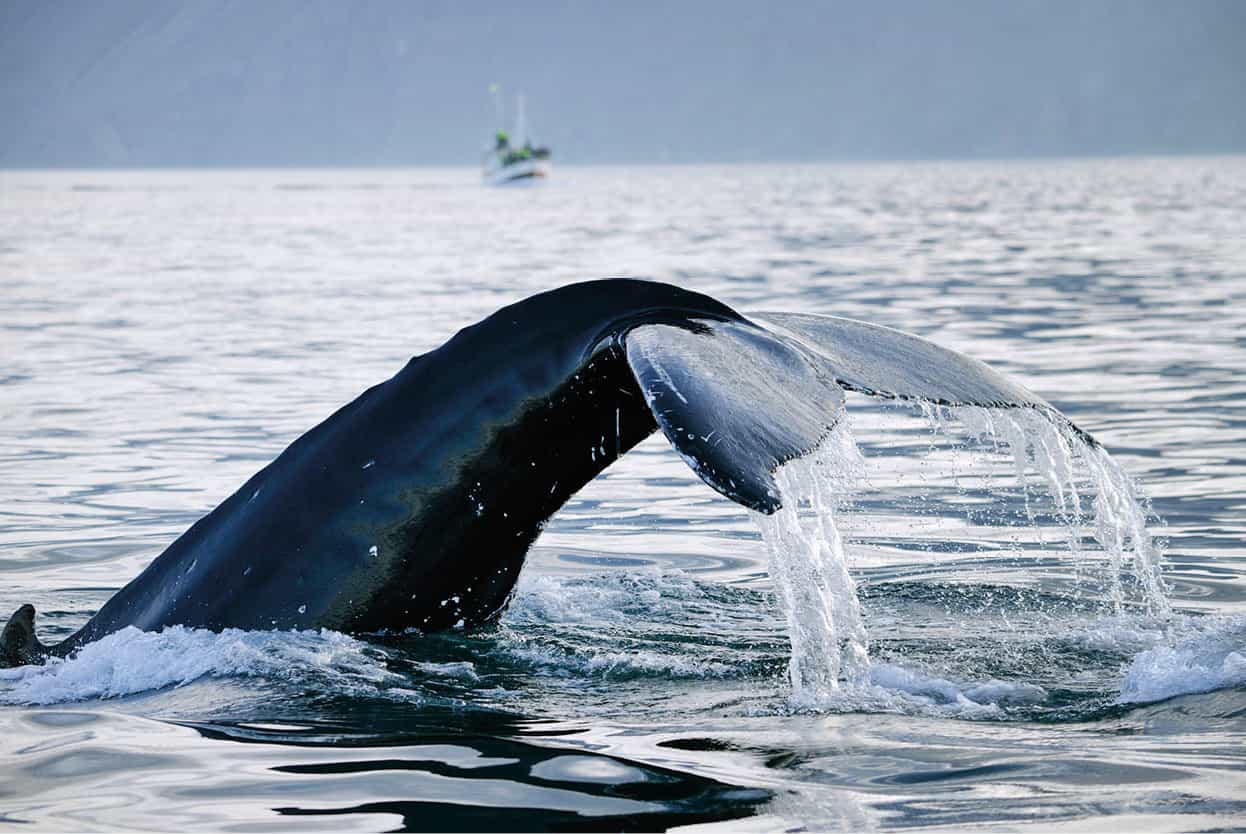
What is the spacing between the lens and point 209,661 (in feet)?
17.9

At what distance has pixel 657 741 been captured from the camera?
16.5 feet

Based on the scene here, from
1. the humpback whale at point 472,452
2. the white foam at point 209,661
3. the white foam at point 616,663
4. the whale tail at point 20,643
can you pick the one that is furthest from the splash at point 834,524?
the whale tail at point 20,643

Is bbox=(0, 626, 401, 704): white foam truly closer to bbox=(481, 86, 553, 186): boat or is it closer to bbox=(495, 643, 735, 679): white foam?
bbox=(495, 643, 735, 679): white foam

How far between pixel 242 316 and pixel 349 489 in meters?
16.4

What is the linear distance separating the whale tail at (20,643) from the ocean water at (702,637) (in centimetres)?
12

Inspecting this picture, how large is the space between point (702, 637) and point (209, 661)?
5.77ft

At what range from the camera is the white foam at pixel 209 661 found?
5422 millimetres

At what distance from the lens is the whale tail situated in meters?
5.91

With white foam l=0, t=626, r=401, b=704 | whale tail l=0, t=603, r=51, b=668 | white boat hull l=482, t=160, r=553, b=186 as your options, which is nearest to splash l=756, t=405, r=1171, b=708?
white foam l=0, t=626, r=401, b=704

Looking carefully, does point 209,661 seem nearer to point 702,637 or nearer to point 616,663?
point 616,663

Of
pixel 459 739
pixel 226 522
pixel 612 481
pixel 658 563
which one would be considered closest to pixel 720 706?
pixel 459 739

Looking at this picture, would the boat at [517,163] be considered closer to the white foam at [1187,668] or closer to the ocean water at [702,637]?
the ocean water at [702,637]

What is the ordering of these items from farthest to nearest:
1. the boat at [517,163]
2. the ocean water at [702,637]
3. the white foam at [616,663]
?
the boat at [517,163], the white foam at [616,663], the ocean water at [702,637]

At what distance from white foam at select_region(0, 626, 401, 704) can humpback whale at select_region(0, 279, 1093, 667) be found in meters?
0.05
